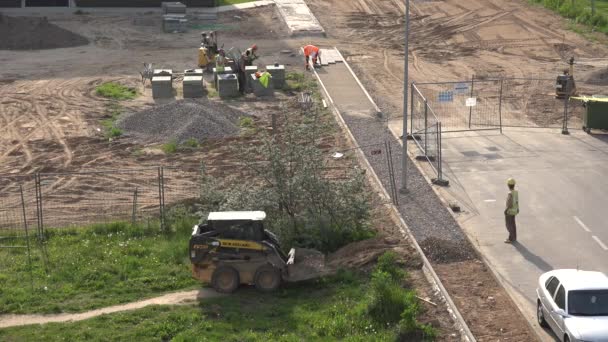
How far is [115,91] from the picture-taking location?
39.2 m

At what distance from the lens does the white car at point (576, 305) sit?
16062mm

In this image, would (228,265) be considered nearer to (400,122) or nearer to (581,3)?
(400,122)

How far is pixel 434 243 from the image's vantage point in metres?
22.0

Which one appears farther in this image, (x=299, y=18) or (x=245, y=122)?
(x=299, y=18)

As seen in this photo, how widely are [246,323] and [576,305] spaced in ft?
19.9

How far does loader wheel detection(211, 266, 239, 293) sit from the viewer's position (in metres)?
20.3

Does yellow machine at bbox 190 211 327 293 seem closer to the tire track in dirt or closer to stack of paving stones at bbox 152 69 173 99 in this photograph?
the tire track in dirt

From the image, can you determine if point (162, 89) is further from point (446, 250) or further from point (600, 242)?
point (600, 242)

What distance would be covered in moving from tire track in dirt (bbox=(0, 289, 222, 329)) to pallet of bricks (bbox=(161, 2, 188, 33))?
109 ft

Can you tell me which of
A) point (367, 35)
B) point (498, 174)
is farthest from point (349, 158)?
point (367, 35)

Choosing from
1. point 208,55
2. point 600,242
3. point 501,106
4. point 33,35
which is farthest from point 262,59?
point 600,242

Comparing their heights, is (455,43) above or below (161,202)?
above

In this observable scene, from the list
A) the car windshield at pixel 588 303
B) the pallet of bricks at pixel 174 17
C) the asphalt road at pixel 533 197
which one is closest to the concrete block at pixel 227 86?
the asphalt road at pixel 533 197

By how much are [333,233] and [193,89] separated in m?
17.0
